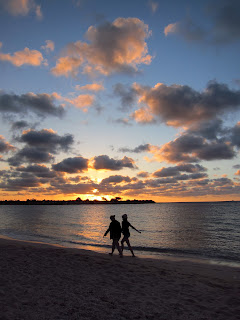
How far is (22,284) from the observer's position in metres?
8.43

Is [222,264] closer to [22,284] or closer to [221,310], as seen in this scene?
[221,310]

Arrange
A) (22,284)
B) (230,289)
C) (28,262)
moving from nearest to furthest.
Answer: (22,284) < (230,289) < (28,262)

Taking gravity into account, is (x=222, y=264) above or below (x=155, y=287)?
below

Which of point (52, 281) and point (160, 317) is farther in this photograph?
point (52, 281)

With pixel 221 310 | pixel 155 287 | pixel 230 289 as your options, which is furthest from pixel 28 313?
pixel 230 289

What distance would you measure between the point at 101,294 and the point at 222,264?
35.5ft

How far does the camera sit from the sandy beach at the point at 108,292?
654 centimetres

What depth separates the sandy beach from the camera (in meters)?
6.54

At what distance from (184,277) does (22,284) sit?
6.87m

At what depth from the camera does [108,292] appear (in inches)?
318

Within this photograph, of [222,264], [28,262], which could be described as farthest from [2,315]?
[222,264]

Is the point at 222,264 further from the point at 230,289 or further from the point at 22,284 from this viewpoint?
the point at 22,284

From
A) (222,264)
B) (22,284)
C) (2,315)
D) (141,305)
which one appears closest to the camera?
(2,315)

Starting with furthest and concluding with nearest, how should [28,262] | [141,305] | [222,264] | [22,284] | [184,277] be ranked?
[222,264]
[28,262]
[184,277]
[22,284]
[141,305]
